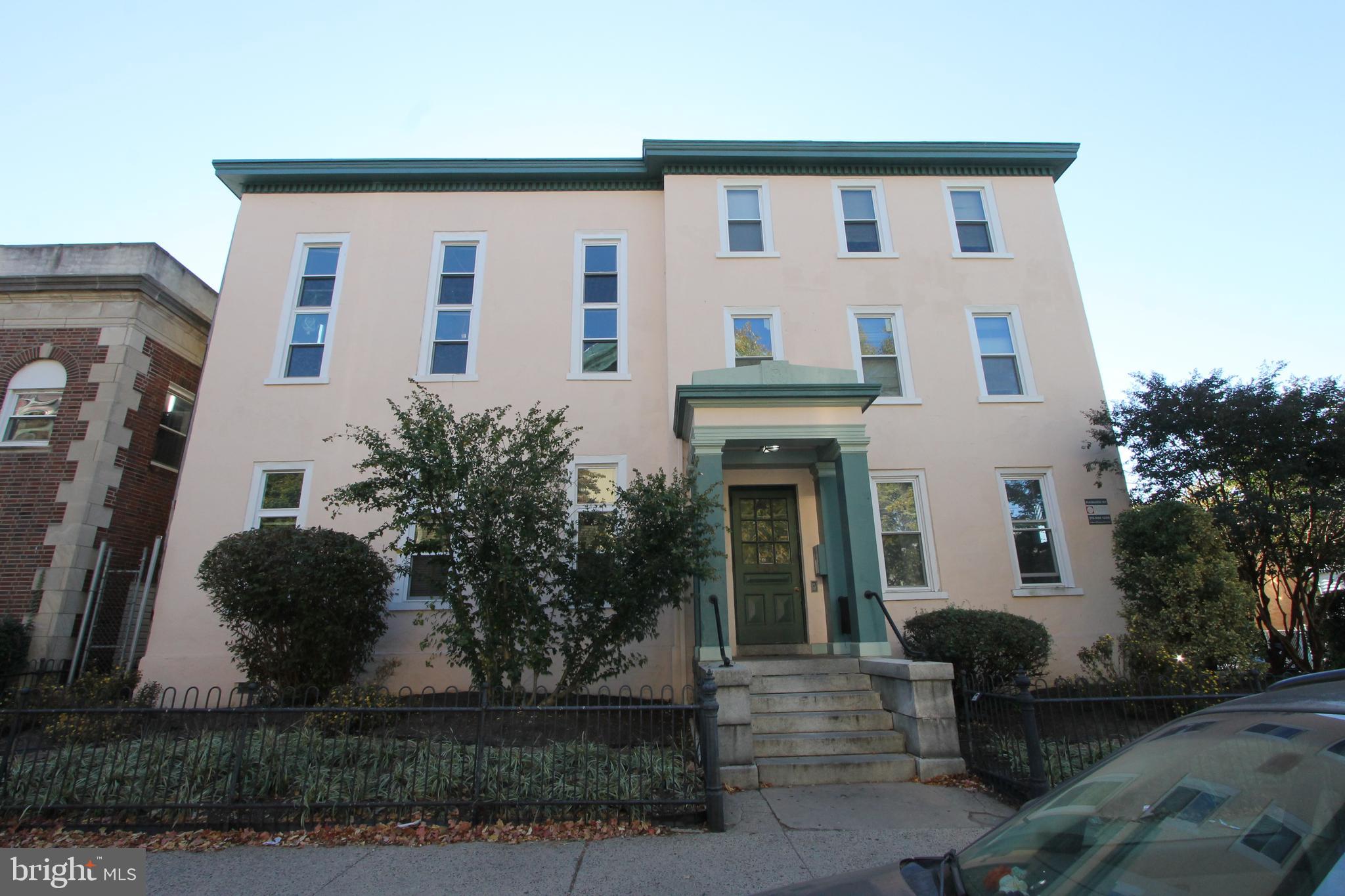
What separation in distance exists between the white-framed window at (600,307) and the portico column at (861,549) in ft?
13.8

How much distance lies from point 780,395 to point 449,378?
5.75 m

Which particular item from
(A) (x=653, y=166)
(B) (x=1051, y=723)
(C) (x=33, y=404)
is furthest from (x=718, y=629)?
(C) (x=33, y=404)

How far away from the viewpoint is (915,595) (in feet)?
33.4

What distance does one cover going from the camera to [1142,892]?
4.97 feet


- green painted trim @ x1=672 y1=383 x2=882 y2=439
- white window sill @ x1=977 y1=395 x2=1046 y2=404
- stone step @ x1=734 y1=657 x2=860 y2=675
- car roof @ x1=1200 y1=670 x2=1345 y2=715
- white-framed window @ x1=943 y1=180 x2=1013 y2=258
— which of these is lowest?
stone step @ x1=734 y1=657 x2=860 y2=675

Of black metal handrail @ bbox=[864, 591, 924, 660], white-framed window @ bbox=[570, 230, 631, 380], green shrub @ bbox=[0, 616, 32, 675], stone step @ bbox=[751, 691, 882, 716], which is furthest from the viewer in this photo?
white-framed window @ bbox=[570, 230, 631, 380]

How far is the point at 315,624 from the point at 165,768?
2.33 metres

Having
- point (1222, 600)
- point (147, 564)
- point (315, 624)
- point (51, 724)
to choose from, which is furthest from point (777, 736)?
point (147, 564)

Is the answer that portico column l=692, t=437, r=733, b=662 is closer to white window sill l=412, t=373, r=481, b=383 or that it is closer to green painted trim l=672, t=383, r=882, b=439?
green painted trim l=672, t=383, r=882, b=439

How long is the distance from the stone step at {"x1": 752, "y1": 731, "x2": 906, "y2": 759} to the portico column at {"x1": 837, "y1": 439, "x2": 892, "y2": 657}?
1.55m

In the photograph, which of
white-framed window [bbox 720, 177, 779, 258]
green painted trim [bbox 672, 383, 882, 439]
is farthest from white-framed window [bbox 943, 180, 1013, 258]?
green painted trim [bbox 672, 383, 882, 439]

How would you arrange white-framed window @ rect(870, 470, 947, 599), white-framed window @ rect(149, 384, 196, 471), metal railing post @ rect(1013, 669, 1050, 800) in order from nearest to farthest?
metal railing post @ rect(1013, 669, 1050, 800) → white-framed window @ rect(870, 470, 947, 599) → white-framed window @ rect(149, 384, 196, 471)

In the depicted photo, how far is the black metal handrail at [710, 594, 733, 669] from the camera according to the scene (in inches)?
287

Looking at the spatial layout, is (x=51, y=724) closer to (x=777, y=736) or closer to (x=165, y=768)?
(x=165, y=768)
